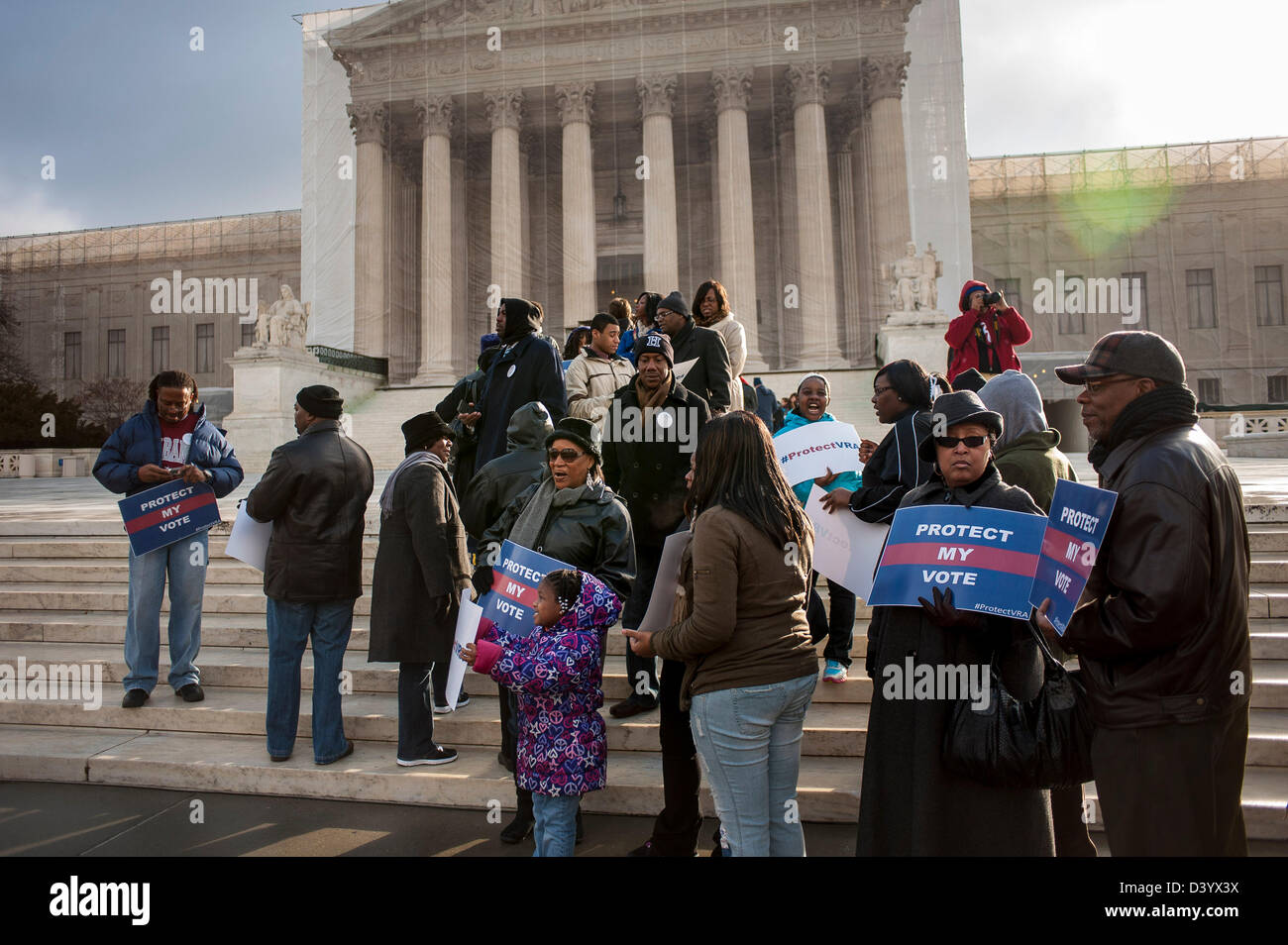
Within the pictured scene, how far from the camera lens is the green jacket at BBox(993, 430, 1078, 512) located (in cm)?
359

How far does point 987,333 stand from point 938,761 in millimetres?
6052

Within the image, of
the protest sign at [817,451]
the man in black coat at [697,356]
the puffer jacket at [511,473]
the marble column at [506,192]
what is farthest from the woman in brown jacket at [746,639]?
the marble column at [506,192]

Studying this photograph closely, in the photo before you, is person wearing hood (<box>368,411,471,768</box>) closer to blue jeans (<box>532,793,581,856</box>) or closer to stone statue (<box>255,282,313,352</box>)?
blue jeans (<box>532,793,581,856</box>)

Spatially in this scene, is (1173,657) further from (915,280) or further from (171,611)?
(915,280)

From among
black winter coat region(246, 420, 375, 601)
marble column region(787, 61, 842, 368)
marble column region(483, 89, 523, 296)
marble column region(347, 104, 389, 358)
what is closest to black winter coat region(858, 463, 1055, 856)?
black winter coat region(246, 420, 375, 601)

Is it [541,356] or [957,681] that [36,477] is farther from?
[957,681]

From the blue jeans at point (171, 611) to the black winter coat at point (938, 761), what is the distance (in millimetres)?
4639

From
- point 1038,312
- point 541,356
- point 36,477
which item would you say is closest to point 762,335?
point 1038,312

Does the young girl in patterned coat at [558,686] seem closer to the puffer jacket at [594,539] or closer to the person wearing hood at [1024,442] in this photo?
the puffer jacket at [594,539]

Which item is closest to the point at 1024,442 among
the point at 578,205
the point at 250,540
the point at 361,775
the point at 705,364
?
the point at 705,364

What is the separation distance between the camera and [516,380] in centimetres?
593

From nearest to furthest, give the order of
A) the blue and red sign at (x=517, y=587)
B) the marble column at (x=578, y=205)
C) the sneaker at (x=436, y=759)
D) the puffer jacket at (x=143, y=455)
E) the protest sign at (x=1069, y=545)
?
the protest sign at (x=1069, y=545)
the blue and red sign at (x=517, y=587)
the sneaker at (x=436, y=759)
the puffer jacket at (x=143, y=455)
the marble column at (x=578, y=205)

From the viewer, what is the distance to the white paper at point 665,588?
3391 millimetres

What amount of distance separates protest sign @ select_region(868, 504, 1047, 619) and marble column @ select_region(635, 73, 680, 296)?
84.5 ft
